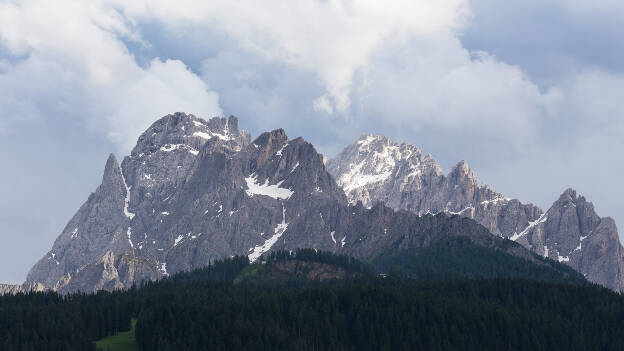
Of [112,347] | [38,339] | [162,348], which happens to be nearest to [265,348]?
[162,348]

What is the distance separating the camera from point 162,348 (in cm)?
19062

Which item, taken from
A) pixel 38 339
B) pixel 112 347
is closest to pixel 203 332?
pixel 112 347

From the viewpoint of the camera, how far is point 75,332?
198m

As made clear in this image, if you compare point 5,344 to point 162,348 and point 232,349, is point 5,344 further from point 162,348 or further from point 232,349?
point 232,349

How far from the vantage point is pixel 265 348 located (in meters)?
198

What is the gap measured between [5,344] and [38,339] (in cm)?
765

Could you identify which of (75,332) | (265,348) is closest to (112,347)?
(75,332)

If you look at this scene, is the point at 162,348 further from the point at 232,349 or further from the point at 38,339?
the point at 38,339

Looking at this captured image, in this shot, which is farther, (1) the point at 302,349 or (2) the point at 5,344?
(1) the point at 302,349

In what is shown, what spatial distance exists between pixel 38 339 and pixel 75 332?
10011 millimetres

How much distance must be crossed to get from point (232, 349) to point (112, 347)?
101 ft

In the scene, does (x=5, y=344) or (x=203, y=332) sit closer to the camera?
(x=5, y=344)

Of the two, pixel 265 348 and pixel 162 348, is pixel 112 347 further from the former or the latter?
pixel 265 348

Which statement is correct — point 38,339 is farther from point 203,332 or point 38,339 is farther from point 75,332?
point 203,332
